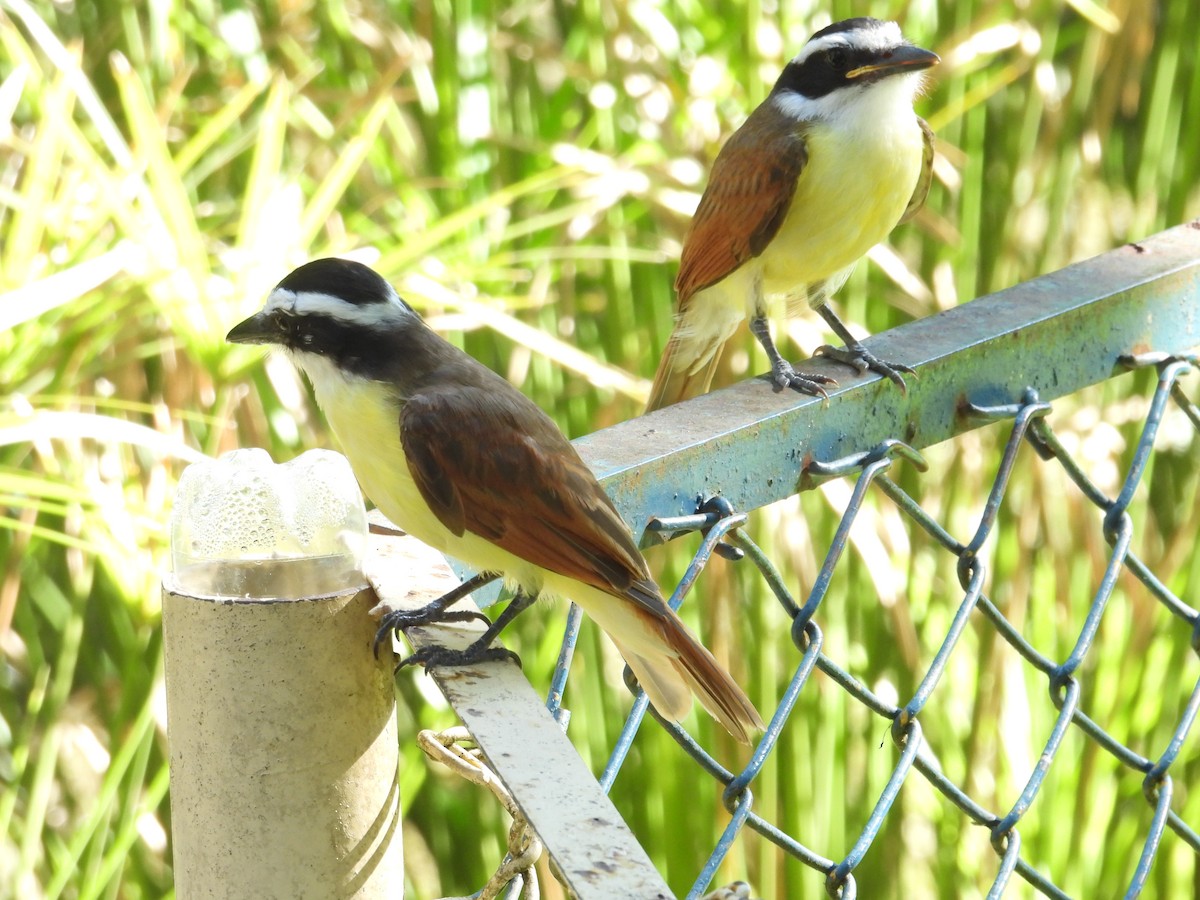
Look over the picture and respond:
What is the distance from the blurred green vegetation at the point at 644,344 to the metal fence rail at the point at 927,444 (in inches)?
37.9

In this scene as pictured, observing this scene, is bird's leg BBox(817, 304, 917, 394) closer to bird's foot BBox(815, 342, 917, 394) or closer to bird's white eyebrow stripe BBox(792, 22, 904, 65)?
bird's foot BBox(815, 342, 917, 394)

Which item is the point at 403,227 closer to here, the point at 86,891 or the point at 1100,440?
the point at 86,891

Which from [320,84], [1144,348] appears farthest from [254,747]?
[320,84]

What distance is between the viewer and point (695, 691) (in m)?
1.21

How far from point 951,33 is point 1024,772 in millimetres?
1563

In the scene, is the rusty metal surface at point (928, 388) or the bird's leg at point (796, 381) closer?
the rusty metal surface at point (928, 388)

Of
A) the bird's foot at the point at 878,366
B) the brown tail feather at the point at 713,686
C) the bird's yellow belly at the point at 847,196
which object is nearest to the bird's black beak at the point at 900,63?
the bird's yellow belly at the point at 847,196

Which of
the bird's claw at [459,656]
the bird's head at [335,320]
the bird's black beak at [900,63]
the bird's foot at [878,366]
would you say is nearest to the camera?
the bird's claw at [459,656]

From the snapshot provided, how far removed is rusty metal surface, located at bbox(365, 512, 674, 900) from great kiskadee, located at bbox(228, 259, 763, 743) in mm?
58

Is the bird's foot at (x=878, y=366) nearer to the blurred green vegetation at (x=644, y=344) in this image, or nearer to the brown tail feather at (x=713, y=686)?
the brown tail feather at (x=713, y=686)

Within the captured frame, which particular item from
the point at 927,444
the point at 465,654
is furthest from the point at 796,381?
the point at 465,654

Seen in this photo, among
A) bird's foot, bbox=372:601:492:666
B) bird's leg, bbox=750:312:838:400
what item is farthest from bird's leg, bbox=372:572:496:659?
bird's leg, bbox=750:312:838:400

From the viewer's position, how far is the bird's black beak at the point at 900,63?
2398 millimetres

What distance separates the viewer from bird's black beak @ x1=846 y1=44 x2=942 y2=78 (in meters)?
2.40
